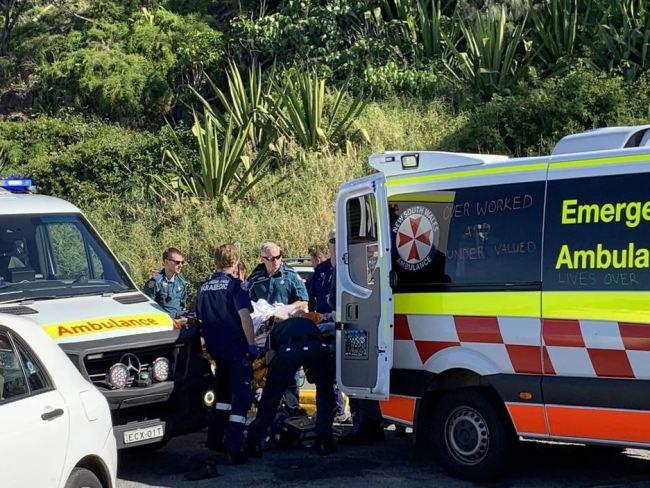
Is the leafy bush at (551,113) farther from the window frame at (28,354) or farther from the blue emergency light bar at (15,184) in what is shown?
the window frame at (28,354)

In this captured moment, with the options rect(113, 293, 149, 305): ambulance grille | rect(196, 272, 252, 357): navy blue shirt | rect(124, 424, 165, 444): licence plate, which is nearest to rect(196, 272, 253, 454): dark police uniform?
rect(196, 272, 252, 357): navy blue shirt

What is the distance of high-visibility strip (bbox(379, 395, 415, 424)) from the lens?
8.09 m

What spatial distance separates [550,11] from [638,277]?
517 inches

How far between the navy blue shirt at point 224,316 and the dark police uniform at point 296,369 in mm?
297

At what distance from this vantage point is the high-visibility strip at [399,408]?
8094 mm

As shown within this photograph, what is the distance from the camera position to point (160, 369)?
26.9 feet

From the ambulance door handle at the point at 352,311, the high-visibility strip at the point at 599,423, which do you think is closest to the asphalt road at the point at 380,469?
the high-visibility strip at the point at 599,423

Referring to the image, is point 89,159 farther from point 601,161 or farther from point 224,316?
point 601,161

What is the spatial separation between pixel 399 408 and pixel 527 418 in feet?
3.69

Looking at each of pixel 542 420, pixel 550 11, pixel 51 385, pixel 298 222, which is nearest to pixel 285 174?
pixel 298 222

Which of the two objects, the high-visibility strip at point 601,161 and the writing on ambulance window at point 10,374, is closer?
the writing on ambulance window at point 10,374

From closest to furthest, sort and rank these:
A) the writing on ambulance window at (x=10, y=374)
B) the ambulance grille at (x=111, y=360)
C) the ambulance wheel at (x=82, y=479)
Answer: the writing on ambulance window at (x=10, y=374), the ambulance wheel at (x=82, y=479), the ambulance grille at (x=111, y=360)

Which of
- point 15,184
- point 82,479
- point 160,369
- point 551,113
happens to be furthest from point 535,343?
point 551,113

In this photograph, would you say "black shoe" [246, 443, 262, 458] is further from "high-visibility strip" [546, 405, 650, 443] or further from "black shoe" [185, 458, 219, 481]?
"high-visibility strip" [546, 405, 650, 443]
